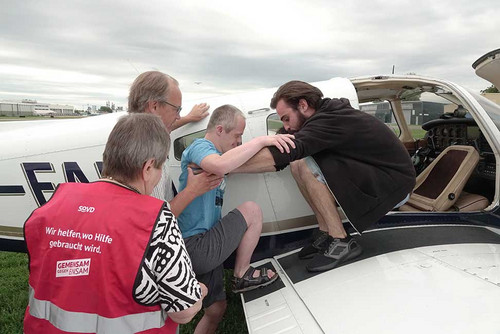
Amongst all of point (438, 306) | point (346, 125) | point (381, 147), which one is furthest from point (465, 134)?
point (438, 306)

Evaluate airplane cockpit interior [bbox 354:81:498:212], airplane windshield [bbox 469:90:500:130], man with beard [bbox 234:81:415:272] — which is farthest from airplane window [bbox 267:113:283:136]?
airplane windshield [bbox 469:90:500:130]

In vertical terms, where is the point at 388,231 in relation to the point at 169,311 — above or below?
below

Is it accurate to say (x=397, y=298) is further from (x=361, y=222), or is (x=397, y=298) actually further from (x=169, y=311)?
(x=169, y=311)

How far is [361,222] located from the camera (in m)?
2.46

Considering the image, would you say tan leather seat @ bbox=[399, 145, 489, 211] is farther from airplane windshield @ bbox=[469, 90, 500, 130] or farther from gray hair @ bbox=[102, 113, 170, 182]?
gray hair @ bbox=[102, 113, 170, 182]

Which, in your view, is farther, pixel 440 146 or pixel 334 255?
pixel 440 146

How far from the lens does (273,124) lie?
2887 millimetres

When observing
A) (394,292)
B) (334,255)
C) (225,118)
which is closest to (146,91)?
(225,118)

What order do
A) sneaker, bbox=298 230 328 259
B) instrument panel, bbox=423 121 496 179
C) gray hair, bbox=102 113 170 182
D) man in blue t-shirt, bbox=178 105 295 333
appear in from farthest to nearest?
instrument panel, bbox=423 121 496 179, sneaker, bbox=298 230 328 259, man in blue t-shirt, bbox=178 105 295 333, gray hair, bbox=102 113 170 182

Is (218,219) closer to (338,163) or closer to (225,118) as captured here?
(225,118)

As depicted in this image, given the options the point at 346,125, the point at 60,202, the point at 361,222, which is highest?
the point at 346,125

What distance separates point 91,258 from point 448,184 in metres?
3.77

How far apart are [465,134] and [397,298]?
357cm

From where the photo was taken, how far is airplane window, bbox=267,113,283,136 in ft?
9.36
